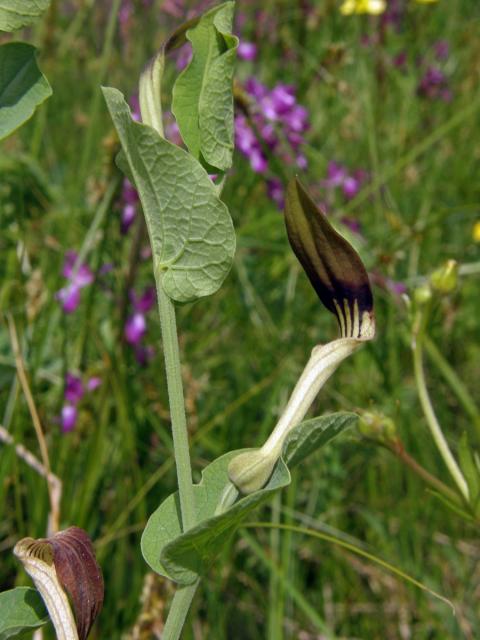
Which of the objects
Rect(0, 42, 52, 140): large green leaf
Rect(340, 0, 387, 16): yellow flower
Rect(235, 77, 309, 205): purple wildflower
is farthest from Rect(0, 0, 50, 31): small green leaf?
Rect(340, 0, 387, 16): yellow flower

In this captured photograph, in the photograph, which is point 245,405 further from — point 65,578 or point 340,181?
point 65,578

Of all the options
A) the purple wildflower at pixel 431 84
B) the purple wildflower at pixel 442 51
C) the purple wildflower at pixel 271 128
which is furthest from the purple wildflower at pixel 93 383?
the purple wildflower at pixel 442 51

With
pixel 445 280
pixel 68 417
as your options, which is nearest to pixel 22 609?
pixel 445 280

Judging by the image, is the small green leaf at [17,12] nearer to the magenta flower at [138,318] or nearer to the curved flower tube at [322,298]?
the curved flower tube at [322,298]

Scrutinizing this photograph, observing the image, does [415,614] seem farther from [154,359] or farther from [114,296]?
[114,296]

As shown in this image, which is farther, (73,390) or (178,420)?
(73,390)

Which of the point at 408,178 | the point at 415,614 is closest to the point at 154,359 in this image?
the point at 415,614
